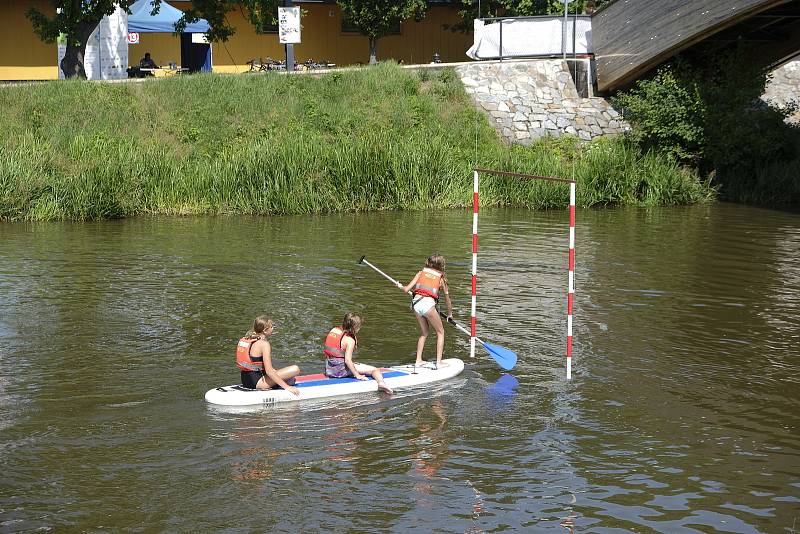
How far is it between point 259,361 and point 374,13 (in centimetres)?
3459

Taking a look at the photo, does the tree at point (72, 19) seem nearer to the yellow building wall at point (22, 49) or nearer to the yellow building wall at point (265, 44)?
the yellow building wall at point (265, 44)

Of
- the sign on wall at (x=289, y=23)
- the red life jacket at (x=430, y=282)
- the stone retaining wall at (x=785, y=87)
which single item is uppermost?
the sign on wall at (x=289, y=23)

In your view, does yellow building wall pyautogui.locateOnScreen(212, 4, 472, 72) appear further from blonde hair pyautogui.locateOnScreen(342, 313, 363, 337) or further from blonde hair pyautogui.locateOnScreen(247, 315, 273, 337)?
blonde hair pyautogui.locateOnScreen(247, 315, 273, 337)

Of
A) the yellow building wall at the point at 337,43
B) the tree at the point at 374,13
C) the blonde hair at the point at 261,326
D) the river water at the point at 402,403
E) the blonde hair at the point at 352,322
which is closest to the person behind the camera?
the river water at the point at 402,403

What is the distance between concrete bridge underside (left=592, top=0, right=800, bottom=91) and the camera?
2930cm

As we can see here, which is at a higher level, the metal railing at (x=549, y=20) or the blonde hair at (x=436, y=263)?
the metal railing at (x=549, y=20)

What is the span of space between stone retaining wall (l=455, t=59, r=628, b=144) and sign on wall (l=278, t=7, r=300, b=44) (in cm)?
562

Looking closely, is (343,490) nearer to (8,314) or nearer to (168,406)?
(168,406)

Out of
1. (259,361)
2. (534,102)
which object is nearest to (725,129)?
(534,102)

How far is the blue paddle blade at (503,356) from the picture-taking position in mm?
13219

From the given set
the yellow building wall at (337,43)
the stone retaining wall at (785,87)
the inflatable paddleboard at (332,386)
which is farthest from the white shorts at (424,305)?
the yellow building wall at (337,43)

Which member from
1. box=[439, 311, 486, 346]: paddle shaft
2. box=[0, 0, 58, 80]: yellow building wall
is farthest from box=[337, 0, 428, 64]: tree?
box=[439, 311, 486, 346]: paddle shaft

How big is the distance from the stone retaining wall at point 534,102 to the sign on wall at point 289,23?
18.5 ft

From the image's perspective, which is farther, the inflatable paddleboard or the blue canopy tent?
the blue canopy tent
